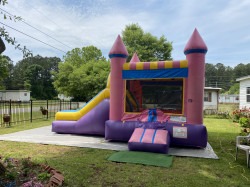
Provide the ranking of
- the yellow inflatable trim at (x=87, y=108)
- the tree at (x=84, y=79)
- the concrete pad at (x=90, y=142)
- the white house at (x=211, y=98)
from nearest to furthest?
the concrete pad at (x=90, y=142), the yellow inflatable trim at (x=87, y=108), the white house at (x=211, y=98), the tree at (x=84, y=79)

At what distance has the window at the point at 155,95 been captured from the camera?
7.04 m

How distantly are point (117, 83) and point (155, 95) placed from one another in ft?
5.05

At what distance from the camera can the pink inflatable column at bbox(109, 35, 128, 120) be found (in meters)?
6.86

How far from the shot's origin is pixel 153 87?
7.70 metres

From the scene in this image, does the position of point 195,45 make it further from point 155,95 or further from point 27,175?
point 27,175

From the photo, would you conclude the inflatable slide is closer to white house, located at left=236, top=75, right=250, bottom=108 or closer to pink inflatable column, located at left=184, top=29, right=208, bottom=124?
pink inflatable column, located at left=184, top=29, right=208, bottom=124

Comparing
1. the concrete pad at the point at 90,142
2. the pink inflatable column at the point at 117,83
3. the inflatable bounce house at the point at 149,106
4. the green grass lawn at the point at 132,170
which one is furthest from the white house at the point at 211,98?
the pink inflatable column at the point at 117,83

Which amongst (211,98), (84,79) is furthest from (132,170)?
(84,79)

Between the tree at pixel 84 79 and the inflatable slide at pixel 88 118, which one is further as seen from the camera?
the tree at pixel 84 79

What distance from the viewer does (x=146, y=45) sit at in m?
27.0

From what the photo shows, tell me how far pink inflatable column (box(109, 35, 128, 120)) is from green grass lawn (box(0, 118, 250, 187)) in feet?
5.09

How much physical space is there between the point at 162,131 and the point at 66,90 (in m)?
20.5

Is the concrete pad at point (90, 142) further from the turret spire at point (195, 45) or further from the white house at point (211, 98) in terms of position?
the white house at point (211, 98)

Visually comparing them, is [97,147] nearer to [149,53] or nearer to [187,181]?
[187,181]
